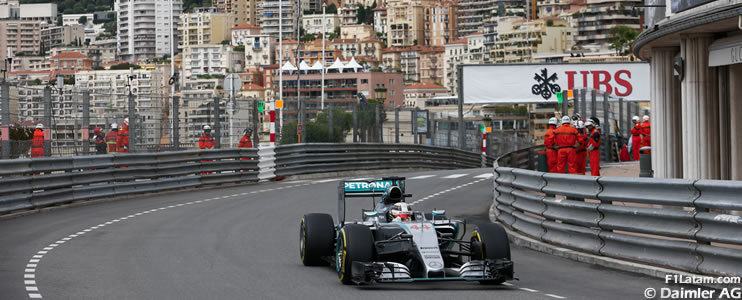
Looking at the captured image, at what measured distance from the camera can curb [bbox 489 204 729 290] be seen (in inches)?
448

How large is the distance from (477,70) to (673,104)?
83.7ft

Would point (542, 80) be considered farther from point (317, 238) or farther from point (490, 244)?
point (490, 244)

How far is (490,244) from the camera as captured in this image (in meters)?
11.3

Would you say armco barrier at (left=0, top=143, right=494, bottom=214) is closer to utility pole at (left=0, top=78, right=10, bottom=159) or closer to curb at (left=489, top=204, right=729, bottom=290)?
utility pole at (left=0, top=78, right=10, bottom=159)

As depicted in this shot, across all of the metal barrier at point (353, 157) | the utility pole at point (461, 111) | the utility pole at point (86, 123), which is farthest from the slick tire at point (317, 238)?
the utility pole at point (461, 111)

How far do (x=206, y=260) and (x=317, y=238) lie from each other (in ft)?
4.87

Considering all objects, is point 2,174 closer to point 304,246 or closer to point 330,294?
point 304,246

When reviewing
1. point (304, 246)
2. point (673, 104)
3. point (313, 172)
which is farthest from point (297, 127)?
point (304, 246)

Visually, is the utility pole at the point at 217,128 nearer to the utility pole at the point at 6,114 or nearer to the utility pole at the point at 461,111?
the utility pole at the point at 6,114

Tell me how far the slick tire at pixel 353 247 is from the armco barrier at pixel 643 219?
301cm

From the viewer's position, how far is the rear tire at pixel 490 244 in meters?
11.2

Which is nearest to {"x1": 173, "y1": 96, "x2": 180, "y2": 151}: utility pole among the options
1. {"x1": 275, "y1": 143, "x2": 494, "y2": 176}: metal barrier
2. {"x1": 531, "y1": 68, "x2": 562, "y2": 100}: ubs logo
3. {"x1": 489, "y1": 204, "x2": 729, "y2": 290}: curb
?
{"x1": 275, "y1": 143, "x2": 494, "y2": 176}: metal barrier

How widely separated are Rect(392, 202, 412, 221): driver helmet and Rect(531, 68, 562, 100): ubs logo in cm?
3622

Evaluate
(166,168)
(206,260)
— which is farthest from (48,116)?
(206,260)
